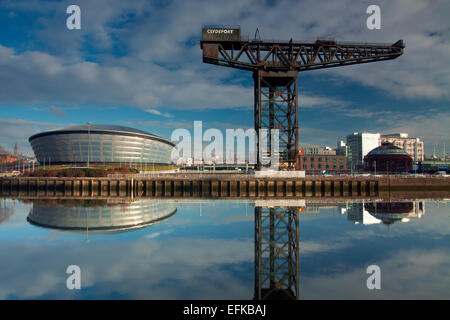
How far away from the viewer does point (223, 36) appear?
44.0m

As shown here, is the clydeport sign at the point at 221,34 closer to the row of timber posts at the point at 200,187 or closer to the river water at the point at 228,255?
the row of timber posts at the point at 200,187

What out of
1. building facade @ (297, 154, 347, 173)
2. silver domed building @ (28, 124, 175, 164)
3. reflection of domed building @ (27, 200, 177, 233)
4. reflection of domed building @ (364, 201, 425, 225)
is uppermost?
silver domed building @ (28, 124, 175, 164)

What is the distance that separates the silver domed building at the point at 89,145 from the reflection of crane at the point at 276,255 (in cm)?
8419

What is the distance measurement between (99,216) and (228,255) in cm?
2018

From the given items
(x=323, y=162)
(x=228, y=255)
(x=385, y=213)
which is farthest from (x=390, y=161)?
(x=228, y=255)

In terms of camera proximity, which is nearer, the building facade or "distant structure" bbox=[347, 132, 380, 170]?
the building facade

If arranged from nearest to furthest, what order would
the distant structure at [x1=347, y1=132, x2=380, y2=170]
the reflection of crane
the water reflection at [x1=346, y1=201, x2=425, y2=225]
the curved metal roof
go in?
1. the reflection of crane
2. the water reflection at [x1=346, y1=201, x2=425, y2=225]
3. the curved metal roof
4. the distant structure at [x1=347, y1=132, x2=380, y2=170]

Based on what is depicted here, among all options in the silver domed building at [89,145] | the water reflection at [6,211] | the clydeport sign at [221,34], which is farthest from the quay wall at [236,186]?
the silver domed building at [89,145]

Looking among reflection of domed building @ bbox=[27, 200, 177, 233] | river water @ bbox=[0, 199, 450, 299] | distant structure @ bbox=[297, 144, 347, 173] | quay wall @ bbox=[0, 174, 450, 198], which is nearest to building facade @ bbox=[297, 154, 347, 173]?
distant structure @ bbox=[297, 144, 347, 173]

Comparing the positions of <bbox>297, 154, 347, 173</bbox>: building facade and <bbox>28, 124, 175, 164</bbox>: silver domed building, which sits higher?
<bbox>28, 124, 175, 164</bbox>: silver domed building

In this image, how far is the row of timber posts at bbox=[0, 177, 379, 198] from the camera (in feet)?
163

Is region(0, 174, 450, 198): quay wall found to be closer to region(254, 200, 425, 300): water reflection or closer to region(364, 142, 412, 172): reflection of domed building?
region(254, 200, 425, 300): water reflection

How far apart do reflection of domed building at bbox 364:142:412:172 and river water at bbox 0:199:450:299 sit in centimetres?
6817

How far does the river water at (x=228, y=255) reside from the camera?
1225cm
